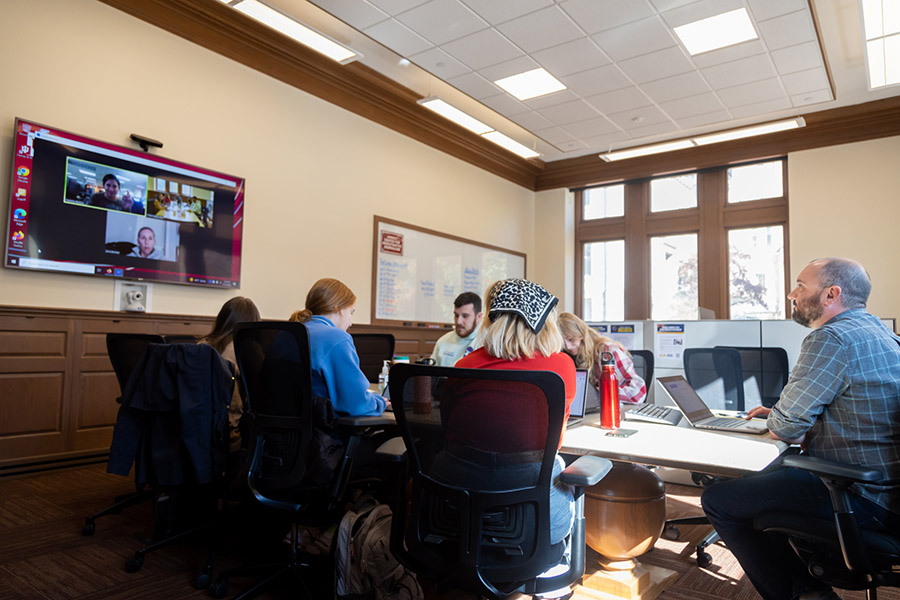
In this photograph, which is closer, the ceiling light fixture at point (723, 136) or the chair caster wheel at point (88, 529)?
the chair caster wheel at point (88, 529)

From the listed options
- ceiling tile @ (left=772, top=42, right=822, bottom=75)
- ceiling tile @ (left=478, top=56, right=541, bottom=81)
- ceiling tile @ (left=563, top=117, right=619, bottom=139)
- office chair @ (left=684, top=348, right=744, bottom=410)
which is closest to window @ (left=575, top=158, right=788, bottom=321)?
ceiling tile @ (left=563, top=117, right=619, bottom=139)

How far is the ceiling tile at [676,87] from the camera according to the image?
5.27 m

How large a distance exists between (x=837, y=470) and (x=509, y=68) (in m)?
4.41

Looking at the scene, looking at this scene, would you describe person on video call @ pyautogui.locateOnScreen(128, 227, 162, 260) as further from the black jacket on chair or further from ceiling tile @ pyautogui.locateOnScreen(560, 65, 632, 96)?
ceiling tile @ pyautogui.locateOnScreen(560, 65, 632, 96)

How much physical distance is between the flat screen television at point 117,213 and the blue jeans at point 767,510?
12.9ft

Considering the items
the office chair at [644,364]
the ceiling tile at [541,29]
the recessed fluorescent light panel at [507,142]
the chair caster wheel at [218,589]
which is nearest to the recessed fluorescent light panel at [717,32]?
the ceiling tile at [541,29]

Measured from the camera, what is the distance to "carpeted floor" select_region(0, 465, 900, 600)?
216cm

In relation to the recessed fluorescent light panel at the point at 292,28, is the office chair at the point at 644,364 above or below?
below

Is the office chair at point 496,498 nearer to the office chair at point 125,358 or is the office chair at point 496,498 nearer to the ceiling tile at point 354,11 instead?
the office chair at point 125,358

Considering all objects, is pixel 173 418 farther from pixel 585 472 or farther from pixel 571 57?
pixel 571 57

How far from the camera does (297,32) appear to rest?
426 cm

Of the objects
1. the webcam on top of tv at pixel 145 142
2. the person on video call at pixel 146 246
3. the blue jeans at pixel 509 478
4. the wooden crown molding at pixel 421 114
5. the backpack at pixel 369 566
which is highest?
the wooden crown molding at pixel 421 114

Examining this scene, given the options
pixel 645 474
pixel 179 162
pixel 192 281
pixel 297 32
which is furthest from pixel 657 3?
pixel 192 281

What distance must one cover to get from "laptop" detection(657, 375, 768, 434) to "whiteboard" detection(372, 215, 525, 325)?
13.0ft
